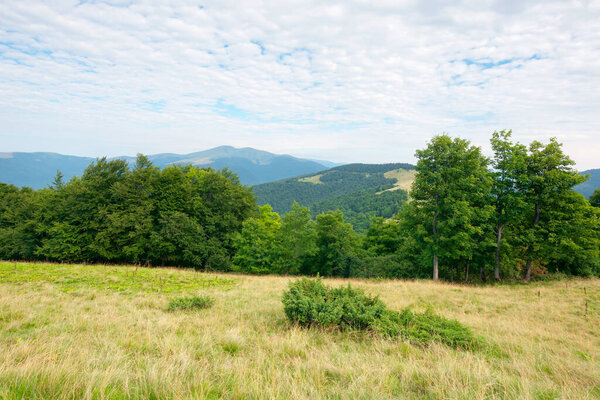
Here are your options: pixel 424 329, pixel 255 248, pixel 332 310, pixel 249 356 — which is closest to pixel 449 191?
pixel 424 329

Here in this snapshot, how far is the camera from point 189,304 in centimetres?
898

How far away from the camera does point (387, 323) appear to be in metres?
6.71

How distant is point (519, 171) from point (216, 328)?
2398 centimetres

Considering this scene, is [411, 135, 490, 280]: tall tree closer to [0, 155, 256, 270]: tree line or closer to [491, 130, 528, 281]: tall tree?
[491, 130, 528, 281]: tall tree

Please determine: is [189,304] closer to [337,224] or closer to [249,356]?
[249,356]

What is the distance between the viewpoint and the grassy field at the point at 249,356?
3.28m

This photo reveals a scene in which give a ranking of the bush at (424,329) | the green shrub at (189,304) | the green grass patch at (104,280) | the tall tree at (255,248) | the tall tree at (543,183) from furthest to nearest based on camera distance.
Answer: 1. the tall tree at (255,248)
2. the tall tree at (543,183)
3. the green grass patch at (104,280)
4. the green shrub at (189,304)
5. the bush at (424,329)

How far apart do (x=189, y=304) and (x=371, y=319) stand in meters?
5.96

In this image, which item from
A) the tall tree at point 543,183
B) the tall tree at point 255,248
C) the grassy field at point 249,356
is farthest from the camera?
the tall tree at point 255,248

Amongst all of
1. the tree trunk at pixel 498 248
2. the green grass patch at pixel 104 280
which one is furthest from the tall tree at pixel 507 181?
the green grass patch at pixel 104 280

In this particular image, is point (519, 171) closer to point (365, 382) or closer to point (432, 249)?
point (432, 249)

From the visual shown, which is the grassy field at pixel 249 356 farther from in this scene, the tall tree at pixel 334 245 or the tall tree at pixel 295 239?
the tall tree at pixel 334 245

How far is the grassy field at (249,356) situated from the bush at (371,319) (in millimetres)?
352

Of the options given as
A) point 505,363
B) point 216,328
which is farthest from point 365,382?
point 216,328
